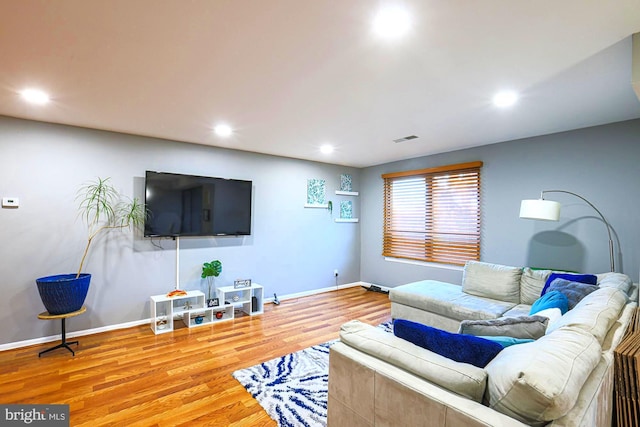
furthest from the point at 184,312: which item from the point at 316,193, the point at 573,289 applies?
the point at 573,289

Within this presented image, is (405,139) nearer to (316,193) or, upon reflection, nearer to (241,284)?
(316,193)

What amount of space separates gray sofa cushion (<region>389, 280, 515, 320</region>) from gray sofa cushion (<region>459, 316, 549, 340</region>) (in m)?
1.58

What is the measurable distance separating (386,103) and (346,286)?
4020 mm

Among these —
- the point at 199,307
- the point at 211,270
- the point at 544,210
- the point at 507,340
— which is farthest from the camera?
the point at 211,270

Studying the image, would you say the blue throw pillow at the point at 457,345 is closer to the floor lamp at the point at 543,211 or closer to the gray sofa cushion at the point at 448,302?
the gray sofa cushion at the point at 448,302

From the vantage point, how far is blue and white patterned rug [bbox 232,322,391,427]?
211 centimetres

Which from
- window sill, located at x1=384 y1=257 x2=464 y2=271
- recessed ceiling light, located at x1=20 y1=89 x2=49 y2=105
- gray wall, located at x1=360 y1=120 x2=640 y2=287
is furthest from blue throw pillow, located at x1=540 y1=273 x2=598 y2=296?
recessed ceiling light, located at x1=20 y1=89 x2=49 y2=105

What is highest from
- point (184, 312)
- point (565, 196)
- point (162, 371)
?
point (565, 196)

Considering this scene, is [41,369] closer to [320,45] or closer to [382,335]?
[382,335]

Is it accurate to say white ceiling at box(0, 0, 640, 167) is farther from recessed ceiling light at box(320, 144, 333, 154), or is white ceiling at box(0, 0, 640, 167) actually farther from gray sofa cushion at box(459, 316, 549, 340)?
gray sofa cushion at box(459, 316, 549, 340)

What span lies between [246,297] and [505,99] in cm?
397

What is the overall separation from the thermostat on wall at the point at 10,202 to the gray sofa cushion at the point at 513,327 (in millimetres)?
4311

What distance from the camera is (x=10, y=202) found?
3150 millimetres

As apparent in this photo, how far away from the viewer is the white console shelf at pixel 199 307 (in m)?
3.73
